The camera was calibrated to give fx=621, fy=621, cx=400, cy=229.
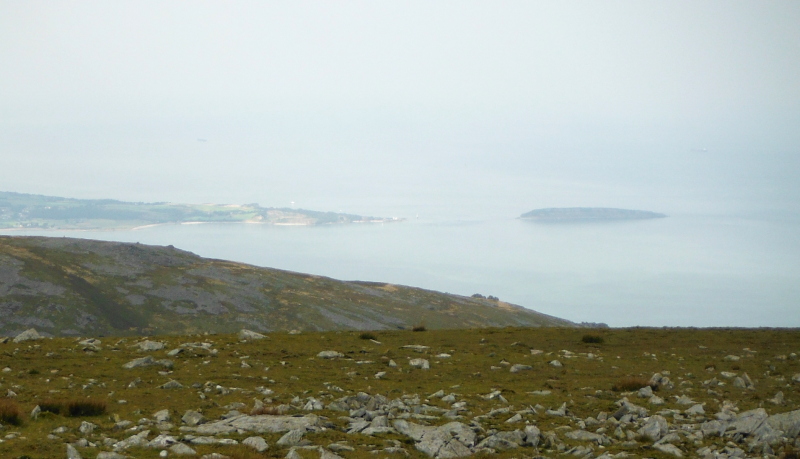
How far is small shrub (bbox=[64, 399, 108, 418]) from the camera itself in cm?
1131

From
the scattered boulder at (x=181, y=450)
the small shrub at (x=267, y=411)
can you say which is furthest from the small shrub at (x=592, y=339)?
the scattered boulder at (x=181, y=450)

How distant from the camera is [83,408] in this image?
37.3 feet

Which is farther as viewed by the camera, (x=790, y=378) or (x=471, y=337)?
(x=471, y=337)

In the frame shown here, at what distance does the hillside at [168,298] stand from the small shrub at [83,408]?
38927mm

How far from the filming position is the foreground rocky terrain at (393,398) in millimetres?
9992

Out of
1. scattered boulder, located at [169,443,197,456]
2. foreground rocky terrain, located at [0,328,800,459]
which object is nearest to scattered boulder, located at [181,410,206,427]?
foreground rocky terrain, located at [0,328,800,459]

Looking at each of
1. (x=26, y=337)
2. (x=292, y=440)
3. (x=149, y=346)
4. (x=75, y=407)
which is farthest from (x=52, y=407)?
(x=26, y=337)

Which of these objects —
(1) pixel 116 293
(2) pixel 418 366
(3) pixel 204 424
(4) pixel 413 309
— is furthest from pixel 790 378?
(4) pixel 413 309

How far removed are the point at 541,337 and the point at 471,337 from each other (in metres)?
3.11

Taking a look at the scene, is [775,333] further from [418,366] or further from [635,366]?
[418,366]

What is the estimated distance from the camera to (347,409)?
42.0 feet

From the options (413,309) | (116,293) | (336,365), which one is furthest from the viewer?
(413,309)

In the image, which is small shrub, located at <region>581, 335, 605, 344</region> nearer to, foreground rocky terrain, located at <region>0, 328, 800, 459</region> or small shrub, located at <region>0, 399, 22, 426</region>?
foreground rocky terrain, located at <region>0, 328, 800, 459</region>

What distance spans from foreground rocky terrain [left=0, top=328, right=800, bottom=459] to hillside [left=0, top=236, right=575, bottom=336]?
101 ft
